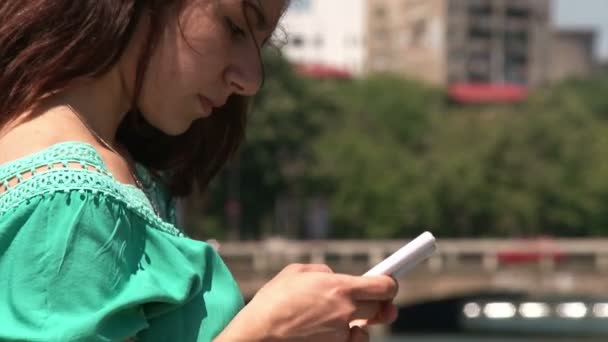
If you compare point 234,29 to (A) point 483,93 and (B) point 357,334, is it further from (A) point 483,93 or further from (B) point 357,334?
(A) point 483,93

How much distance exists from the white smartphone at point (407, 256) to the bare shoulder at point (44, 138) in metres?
0.24

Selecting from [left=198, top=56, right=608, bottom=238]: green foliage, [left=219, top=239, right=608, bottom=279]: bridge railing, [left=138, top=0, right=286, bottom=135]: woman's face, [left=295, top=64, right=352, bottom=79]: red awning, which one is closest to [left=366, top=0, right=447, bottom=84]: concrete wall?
[left=295, top=64, right=352, bottom=79]: red awning

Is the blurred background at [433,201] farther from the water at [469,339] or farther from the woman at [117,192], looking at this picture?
the woman at [117,192]

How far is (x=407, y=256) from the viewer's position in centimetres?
151

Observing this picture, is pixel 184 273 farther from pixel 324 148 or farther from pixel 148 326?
pixel 324 148

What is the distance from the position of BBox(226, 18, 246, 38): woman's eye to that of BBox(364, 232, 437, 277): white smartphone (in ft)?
0.81

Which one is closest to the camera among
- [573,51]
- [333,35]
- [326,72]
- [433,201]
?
[433,201]

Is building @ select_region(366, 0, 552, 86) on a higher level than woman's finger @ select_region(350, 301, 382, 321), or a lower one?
lower

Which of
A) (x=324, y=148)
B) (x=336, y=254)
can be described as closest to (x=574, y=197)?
(x=324, y=148)

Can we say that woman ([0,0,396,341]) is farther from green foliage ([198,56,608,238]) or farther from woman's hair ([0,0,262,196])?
green foliage ([198,56,608,238])

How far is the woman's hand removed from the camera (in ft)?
4.85

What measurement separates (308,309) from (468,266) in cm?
3133

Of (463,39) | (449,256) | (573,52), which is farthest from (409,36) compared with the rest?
(449,256)

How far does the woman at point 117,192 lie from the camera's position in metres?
1.44
